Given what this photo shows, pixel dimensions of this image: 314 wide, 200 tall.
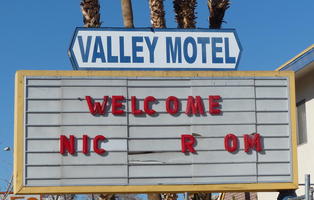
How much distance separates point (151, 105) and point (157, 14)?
10966 millimetres

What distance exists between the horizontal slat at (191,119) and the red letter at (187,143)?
0.27 metres

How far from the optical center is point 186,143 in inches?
539

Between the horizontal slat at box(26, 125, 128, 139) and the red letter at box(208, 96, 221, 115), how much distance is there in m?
1.54

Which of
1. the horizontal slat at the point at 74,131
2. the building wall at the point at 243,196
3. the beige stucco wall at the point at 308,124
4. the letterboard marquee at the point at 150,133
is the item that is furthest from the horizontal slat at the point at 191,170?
the building wall at the point at 243,196

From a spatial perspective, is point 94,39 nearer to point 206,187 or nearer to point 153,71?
point 153,71

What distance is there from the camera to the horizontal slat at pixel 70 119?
13633 millimetres

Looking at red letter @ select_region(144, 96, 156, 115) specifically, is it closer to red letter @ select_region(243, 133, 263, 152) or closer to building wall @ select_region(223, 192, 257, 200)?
red letter @ select_region(243, 133, 263, 152)

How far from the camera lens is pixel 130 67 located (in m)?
14.2

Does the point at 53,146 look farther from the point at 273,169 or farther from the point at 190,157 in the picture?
the point at 273,169

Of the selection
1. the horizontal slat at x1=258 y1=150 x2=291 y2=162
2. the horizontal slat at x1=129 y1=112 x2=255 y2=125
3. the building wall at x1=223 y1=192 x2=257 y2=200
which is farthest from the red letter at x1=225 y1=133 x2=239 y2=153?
the building wall at x1=223 y1=192 x2=257 y2=200

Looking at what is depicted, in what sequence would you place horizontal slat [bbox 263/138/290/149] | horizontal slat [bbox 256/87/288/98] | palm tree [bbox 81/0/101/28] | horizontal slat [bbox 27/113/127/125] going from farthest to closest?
palm tree [bbox 81/0/101/28] < horizontal slat [bbox 256/87/288/98] < horizontal slat [bbox 263/138/290/149] < horizontal slat [bbox 27/113/127/125]

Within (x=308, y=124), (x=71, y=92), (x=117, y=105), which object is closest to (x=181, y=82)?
(x=117, y=105)

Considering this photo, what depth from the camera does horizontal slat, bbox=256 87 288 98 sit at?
14.1 metres

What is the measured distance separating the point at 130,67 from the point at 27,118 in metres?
2.01
